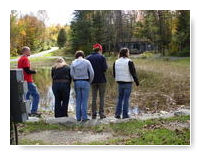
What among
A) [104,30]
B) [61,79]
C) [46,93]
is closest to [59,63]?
[61,79]

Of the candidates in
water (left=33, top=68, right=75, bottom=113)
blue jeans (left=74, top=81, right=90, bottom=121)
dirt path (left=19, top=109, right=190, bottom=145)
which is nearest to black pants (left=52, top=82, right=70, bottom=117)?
blue jeans (left=74, top=81, right=90, bottom=121)

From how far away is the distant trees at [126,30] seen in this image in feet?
27.5

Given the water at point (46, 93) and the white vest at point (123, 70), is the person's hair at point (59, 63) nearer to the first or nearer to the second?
the white vest at point (123, 70)

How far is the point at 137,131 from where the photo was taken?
6125 mm

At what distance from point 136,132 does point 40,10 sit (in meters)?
2.92

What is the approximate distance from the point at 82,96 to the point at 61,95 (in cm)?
49

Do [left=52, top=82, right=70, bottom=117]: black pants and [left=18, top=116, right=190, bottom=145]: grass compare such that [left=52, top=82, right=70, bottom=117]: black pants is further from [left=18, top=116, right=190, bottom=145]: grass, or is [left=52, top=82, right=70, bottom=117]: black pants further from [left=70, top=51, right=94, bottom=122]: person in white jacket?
[left=18, top=116, right=190, bottom=145]: grass

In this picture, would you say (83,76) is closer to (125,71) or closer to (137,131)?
(125,71)

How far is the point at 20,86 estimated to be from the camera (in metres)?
4.93

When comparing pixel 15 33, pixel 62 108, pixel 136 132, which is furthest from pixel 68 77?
pixel 136 132

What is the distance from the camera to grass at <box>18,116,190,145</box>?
5.67 m

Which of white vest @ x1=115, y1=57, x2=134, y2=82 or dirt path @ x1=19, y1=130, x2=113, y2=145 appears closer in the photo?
dirt path @ x1=19, y1=130, x2=113, y2=145

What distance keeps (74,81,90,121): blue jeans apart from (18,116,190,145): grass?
0.36 meters
